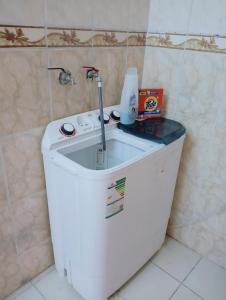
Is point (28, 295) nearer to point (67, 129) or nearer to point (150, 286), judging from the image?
point (150, 286)

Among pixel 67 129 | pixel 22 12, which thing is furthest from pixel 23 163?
pixel 22 12

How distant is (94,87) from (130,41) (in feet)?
1.20

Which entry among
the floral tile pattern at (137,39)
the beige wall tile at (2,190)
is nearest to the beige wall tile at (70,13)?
the floral tile pattern at (137,39)

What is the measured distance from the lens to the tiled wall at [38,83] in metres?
1.03

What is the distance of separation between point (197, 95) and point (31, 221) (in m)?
1.17

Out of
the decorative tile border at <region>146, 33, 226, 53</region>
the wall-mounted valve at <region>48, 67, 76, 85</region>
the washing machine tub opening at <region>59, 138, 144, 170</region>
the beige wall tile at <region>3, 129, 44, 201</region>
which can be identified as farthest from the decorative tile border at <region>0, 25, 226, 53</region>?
the washing machine tub opening at <region>59, 138, 144, 170</region>

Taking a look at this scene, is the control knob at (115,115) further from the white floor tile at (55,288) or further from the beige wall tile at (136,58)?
the white floor tile at (55,288)

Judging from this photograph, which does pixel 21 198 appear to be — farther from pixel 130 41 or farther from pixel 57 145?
pixel 130 41

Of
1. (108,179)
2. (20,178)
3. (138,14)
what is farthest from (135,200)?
(138,14)

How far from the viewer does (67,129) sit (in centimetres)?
124

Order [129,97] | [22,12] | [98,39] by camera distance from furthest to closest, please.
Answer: [129,97]
[98,39]
[22,12]

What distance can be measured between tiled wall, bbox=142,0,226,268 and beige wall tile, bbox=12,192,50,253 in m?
0.91

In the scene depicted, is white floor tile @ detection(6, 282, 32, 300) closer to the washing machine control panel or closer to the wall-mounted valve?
the washing machine control panel

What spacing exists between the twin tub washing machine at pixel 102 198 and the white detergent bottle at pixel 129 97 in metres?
0.07
